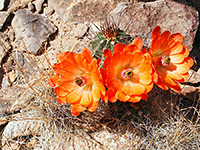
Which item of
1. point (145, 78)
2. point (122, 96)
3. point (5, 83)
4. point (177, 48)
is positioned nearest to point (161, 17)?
point (177, 48)

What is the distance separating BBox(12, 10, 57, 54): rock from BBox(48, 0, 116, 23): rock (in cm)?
19

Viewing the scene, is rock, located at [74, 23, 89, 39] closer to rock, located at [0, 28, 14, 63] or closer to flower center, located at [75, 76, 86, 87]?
rock, located at [0, 28, 14, 63]

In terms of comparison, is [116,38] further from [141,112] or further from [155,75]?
[141,112]

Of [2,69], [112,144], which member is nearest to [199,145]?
[112,144]

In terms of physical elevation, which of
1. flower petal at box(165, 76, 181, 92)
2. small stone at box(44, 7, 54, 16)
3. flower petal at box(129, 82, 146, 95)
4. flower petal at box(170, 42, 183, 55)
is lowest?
flower petal at box(165, 76, 181, 92)

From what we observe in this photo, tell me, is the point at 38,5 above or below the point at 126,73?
above

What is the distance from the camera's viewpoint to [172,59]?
1.43 m

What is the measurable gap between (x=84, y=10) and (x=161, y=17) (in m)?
0.89

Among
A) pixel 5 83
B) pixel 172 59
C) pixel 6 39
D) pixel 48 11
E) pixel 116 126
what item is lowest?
pixel 116 126

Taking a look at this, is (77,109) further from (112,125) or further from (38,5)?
(38,5)

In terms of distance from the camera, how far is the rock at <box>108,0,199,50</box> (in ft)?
6.66

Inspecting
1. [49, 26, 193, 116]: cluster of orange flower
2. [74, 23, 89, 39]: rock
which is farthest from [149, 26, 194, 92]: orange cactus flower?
[74, 23, 89, 39]: rock

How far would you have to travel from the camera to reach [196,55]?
7.66 ft

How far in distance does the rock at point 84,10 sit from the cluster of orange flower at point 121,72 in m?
1.18
